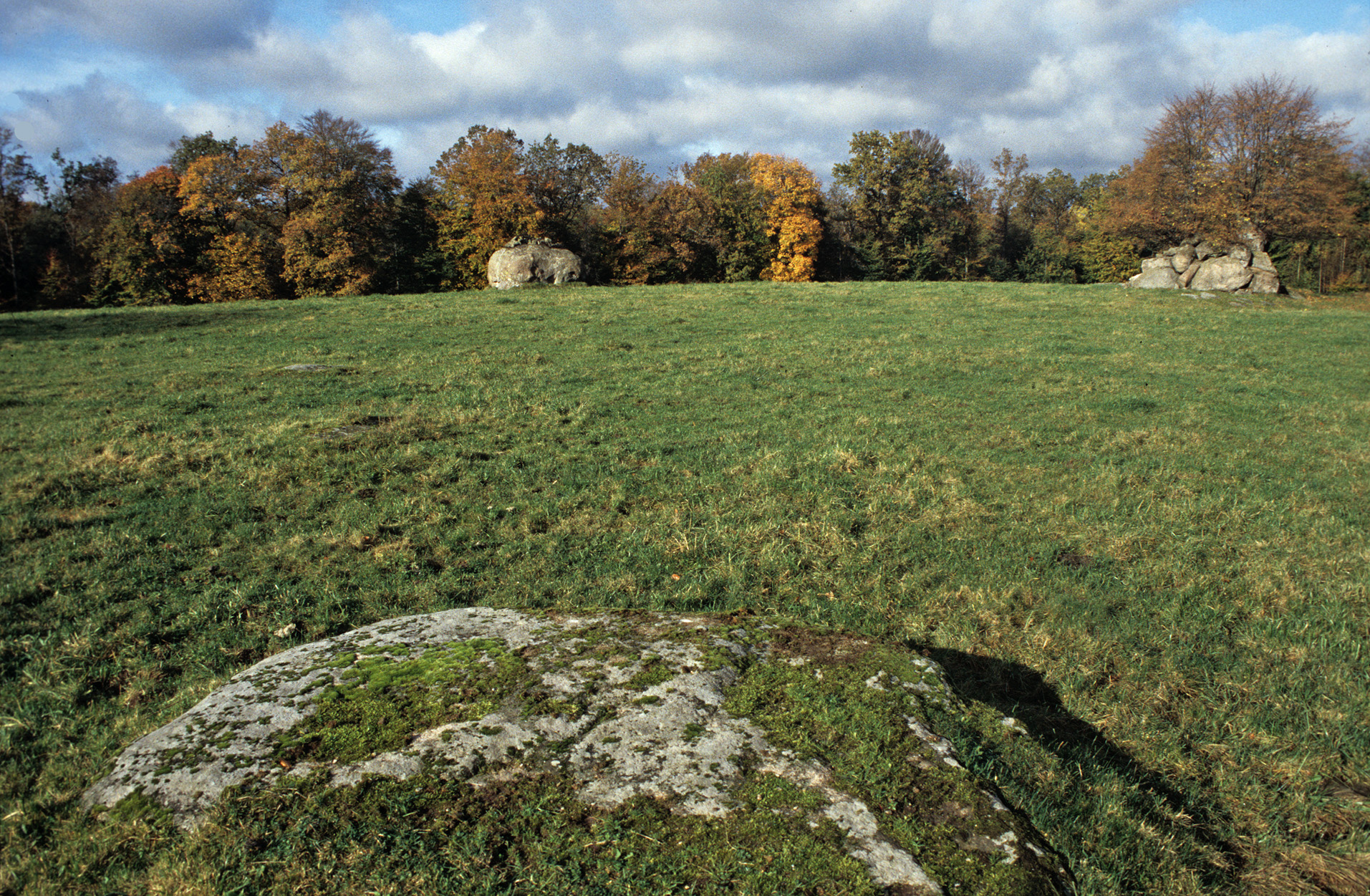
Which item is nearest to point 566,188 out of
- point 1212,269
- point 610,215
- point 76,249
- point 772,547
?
point 610,215

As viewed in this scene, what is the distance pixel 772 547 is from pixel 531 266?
3311 cm

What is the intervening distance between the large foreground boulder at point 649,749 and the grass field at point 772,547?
0.99ft

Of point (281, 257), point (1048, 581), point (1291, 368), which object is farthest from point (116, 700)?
point (281, 257)

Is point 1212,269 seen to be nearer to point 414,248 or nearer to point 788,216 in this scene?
point 788,216

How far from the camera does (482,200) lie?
4397cm

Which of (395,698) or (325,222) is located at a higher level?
(325,222)

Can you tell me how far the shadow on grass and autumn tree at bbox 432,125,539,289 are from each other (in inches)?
1629

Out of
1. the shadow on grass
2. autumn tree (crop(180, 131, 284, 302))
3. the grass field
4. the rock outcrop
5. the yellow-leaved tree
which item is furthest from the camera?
the yellow-leaved tree

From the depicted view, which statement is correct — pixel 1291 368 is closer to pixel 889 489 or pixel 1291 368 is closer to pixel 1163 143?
pixel 889 489

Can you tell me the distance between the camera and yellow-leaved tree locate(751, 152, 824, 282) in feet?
179

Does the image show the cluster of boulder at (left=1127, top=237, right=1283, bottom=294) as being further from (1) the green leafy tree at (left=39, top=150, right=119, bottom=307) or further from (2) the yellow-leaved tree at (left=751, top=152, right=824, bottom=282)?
(1) the green leafy tree at (left=39, top=150, right=119, bottom=307)

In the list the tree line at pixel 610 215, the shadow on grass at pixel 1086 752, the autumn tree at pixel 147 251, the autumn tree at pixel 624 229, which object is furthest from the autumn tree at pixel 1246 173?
the autumn tree at pixel 147 251

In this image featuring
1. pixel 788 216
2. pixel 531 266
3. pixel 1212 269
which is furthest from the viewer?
pixel 788 216

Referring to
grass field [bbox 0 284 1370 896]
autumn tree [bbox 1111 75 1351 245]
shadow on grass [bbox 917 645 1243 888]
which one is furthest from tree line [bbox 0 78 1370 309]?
shadow on grass [bbox 917 645 1243 888]
